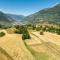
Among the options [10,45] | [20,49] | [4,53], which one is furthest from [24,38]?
[4,53]

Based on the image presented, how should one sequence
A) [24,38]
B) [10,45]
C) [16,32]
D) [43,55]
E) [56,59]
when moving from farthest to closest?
[16,32], [24,38], [10,45], [43,55], [56,59]

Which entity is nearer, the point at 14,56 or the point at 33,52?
the point at 14,56

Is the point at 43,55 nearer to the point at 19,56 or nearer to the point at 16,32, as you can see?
the point at 19,56

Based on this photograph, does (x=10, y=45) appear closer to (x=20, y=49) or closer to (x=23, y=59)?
(x=20, y=49)

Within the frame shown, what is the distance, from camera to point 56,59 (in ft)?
82.4

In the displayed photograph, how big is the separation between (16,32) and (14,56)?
2405cm

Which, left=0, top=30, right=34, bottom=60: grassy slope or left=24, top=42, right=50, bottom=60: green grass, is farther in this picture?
left=0, top=30, right=34, bottom=60: grassy slope

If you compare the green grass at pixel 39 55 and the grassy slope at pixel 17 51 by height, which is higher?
the grassy slope at pixel 17 51

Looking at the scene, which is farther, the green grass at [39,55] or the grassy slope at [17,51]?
the grassy slope at [17,51]

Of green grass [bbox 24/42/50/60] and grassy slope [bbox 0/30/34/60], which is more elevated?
grassy slope [bbox 0/30/34/60]

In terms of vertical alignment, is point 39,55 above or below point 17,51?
below

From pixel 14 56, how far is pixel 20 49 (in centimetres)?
391

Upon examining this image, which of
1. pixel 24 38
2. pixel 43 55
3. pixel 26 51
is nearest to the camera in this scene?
pixel 43 55

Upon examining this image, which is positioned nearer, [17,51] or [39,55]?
[39,55]
